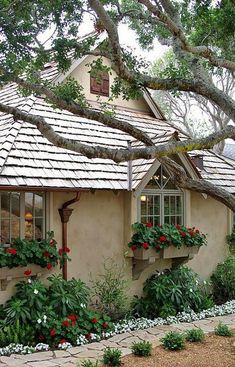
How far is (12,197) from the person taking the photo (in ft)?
27.8

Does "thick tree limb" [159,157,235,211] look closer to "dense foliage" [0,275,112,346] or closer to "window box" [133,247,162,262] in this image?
"window box" [133,247,162,262]

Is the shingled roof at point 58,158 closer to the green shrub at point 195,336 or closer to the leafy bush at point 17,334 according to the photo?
the leafy bush at point 17,334

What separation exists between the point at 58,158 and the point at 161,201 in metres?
2.73

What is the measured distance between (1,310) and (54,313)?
3.11 feet

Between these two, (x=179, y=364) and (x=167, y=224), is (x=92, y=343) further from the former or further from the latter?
(x=167, y=224)

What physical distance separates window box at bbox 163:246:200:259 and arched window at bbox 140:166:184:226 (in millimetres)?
722

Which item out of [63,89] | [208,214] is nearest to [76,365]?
[63,89]

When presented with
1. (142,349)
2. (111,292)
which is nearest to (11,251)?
(111,292)

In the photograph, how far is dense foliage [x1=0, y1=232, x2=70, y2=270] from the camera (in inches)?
309

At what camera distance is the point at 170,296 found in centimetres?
956

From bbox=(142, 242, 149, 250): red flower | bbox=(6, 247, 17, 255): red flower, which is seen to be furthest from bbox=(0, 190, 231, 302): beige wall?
bbox=(6, 247, 17, 255): red flower

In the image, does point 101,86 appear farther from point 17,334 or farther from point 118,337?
point 17,334

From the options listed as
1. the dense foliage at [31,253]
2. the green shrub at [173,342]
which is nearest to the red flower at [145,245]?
the dense foliage at [31,253]

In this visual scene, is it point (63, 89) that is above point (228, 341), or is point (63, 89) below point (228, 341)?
above
